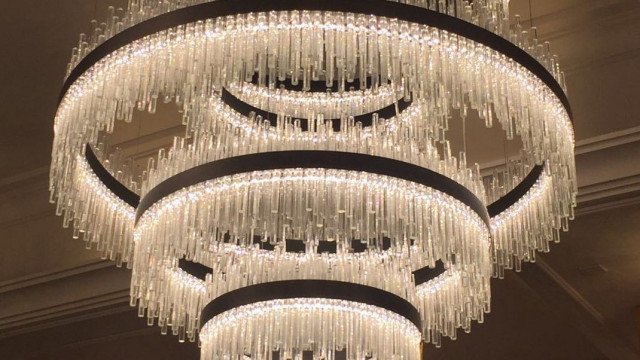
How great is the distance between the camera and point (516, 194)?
15.0 ft

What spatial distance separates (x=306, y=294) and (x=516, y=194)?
0.97 meters

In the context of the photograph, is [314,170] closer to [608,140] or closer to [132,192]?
[132,192]

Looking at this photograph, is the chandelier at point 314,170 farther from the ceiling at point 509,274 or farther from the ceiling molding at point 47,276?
the ceiling molding at point 47,276

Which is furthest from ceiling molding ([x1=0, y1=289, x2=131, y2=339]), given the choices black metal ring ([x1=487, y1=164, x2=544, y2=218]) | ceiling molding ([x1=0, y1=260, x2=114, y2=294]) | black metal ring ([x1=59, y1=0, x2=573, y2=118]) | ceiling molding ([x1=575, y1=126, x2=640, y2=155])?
black metal ring ([x1=59, y1=0, x2=573, y2=118])

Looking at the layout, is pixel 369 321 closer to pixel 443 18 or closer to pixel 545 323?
pixel 443 18

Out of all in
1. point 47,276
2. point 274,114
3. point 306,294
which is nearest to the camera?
point 306,294

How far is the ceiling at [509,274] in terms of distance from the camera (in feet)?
21.6

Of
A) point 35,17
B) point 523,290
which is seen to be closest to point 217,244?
point 35,17

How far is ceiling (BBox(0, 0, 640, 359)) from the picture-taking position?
659cm

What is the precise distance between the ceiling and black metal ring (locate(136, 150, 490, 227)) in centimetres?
257

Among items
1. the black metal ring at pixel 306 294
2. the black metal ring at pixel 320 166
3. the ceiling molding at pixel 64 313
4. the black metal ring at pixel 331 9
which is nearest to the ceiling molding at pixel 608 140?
the black metal ring at pixel 306 294

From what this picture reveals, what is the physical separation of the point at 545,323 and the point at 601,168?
8.84ft

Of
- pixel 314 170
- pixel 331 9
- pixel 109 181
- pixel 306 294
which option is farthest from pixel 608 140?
pixel 331 9

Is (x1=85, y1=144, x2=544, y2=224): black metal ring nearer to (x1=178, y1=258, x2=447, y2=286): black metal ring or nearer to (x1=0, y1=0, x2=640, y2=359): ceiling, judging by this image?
(x1=178, y1=258, x2=447, y2=286): black metal ring
